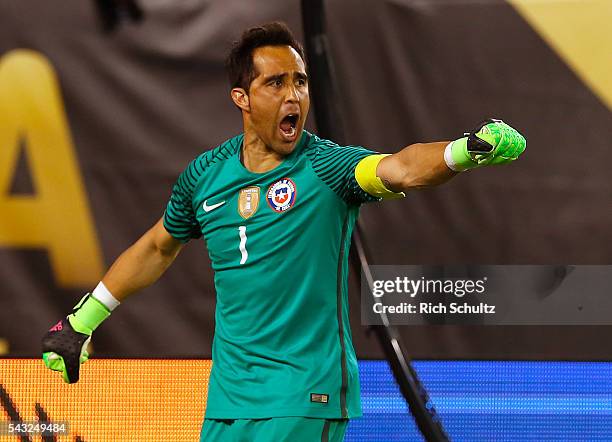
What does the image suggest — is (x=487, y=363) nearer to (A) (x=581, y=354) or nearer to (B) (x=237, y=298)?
(A) (x=581, y=354)

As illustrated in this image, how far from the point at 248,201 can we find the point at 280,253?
0.21 m

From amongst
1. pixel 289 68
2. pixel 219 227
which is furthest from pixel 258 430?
pixel 289 68

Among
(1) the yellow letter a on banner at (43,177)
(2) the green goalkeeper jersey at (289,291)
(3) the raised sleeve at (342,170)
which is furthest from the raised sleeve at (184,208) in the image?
(1) the yellow letter a on banner at (43,177)

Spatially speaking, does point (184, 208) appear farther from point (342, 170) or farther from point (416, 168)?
point (416, 168)

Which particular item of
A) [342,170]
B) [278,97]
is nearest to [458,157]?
[342,170]

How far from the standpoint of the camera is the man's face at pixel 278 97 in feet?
11.7

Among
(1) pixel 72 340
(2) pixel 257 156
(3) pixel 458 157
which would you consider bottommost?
(1) pixel 72 340

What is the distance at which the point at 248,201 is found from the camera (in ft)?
11.7

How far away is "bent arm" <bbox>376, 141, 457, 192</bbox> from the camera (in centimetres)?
307

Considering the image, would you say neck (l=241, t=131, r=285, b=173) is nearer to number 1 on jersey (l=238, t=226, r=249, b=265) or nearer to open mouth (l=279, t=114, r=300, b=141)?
open mouth (l=279, t=114, r=300, b=141)

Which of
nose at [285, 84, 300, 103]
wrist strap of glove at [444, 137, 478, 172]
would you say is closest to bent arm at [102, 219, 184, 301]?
nose at [285, 84, 300, 103]

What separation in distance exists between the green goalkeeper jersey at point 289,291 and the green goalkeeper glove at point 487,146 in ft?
1.56

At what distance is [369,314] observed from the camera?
4.96m

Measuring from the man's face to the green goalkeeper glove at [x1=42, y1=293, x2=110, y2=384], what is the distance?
950 mm
